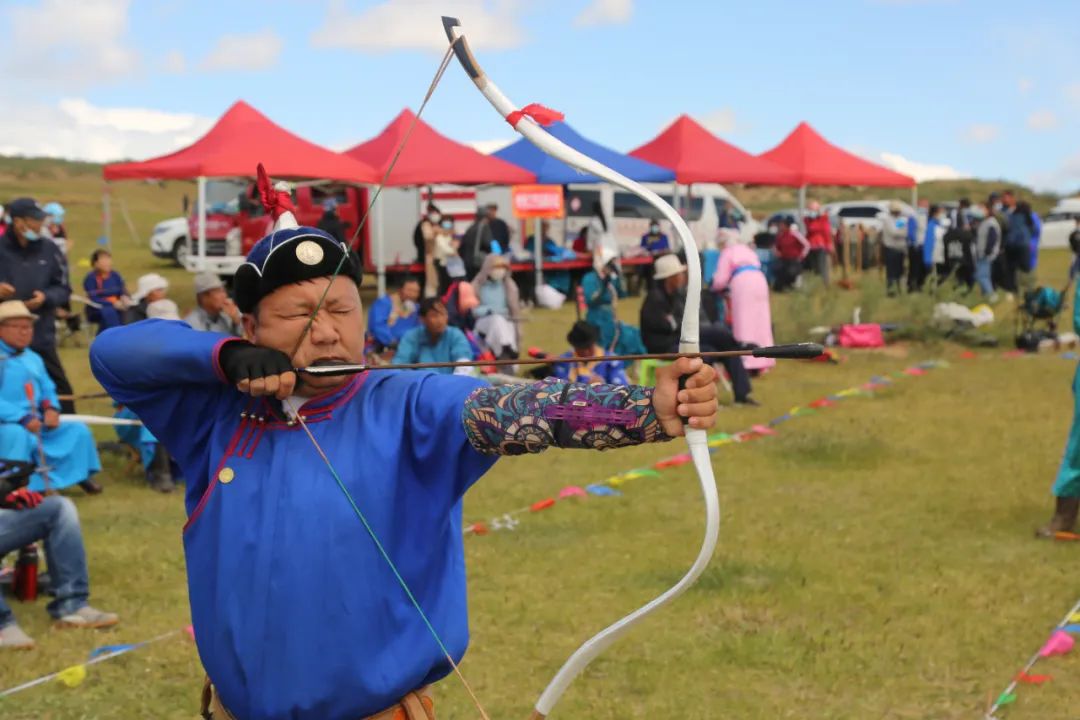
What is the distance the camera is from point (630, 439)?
93.7 inches

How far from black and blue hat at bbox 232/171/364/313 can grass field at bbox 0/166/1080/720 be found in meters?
0.45

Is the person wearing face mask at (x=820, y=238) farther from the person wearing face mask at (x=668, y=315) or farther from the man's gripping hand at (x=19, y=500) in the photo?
the man's gripping hand at (x=19, y=500)

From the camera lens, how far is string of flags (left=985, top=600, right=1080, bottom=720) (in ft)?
16.6

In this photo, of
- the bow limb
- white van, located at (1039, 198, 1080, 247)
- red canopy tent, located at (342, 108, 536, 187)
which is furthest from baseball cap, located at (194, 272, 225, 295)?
white van, located at (1039, 198, 1080, 247)

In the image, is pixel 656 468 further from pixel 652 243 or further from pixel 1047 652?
pixel 652 243

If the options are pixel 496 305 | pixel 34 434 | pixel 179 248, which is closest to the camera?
pixel 34 434

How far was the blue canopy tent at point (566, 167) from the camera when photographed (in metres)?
16.8

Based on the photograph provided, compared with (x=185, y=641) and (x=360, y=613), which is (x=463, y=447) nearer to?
(x=360, y=613)

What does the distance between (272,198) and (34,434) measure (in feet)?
14.9

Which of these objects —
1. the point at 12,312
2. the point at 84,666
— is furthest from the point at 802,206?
the point at 84,666

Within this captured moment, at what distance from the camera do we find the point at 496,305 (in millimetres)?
12555

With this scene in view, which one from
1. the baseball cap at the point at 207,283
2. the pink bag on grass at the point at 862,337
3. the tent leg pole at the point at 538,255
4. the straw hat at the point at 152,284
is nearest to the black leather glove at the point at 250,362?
the baseball cap at the point at 207,283

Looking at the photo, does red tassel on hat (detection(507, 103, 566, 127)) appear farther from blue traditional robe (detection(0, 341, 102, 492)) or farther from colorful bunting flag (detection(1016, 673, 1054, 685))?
blue traditional robe (detection(0, 341, 102, 492))

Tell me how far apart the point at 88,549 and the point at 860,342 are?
1110 centimetres
